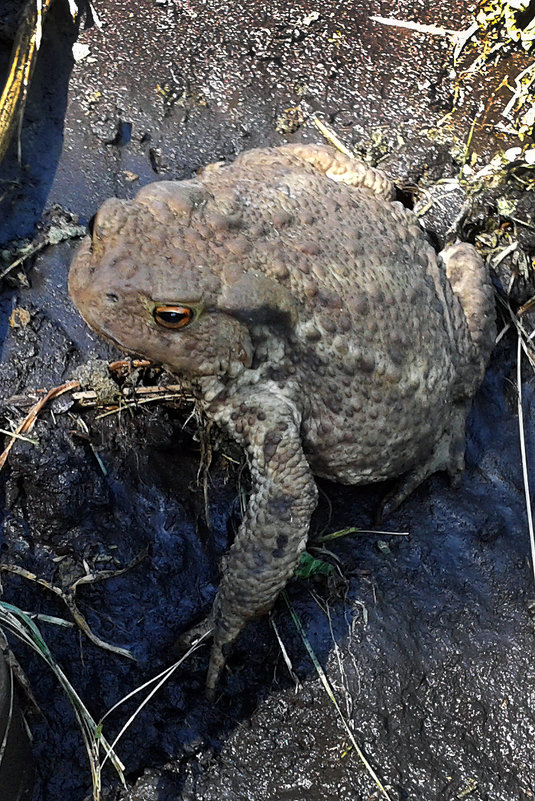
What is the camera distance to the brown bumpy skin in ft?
8.27

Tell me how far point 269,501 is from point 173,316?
78 centimetres

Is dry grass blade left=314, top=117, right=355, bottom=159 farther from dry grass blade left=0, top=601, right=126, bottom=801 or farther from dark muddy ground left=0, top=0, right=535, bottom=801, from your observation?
dry grass blade left=0, top=601, right=126, bottom=801

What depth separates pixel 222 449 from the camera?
3.26 m

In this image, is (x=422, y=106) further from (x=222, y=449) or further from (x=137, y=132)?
(x=222, y=449)

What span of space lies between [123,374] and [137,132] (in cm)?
140

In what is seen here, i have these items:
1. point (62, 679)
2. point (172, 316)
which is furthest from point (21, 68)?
point (62, 679)

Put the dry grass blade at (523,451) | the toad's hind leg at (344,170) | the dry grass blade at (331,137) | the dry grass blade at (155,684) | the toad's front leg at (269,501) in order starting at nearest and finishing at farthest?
the toad's front leg at (269,501), the dry grass blade at (155,684), the toad's hind leg at (344,170), the dry grass blade at (523,451), the dry grass blade at (331,137)

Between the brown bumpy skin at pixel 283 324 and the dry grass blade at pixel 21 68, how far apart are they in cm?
111

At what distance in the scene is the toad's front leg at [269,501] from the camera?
275 centimetres

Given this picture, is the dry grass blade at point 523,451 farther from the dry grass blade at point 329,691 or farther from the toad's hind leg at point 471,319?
the dry grass blade at point 329,691

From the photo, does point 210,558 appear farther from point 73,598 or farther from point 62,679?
point 62,679

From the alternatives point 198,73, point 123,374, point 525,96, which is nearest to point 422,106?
point 525,96

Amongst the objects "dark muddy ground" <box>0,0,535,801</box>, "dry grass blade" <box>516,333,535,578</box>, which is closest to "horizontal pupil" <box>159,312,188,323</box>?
"dark muddy ground" <box>0,0,535,801</box>

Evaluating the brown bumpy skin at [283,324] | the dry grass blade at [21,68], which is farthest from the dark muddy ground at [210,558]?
the brown bumpy skin at [283,324]
